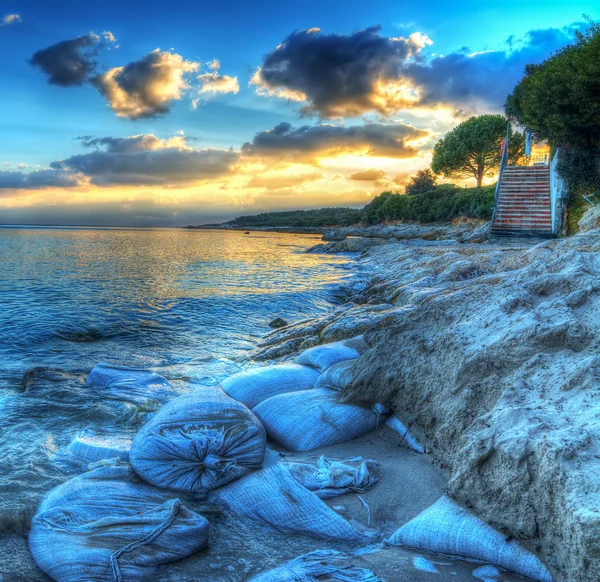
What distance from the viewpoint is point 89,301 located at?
13.9 metres

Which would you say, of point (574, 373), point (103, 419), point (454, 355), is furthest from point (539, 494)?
point (103, 419)

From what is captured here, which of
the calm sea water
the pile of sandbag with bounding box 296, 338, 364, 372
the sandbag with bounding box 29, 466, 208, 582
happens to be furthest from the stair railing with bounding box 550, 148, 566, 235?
the sandbag with bounding box 29, 466, 208, 582

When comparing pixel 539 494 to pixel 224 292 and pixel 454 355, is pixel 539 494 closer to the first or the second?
pixel 454 355

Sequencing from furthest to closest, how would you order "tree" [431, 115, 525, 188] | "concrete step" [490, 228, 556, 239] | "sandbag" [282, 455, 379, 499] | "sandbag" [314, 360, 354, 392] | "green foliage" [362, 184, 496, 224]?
"tree" [431, 115, 525, 188], "green foliage" [362, 184, 496, 224], "concrete step" [490, 228, 556, 239], "sandbag" [314, 360, 354, 392], "sandbag" [282, 455, 379, 499]

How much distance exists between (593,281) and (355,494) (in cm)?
279

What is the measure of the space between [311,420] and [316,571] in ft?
5.66

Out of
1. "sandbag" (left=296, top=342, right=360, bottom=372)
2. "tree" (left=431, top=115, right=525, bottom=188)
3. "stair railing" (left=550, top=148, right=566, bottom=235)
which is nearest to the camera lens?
"sandbag" (left=296, top=342, right=360, bottom=372)

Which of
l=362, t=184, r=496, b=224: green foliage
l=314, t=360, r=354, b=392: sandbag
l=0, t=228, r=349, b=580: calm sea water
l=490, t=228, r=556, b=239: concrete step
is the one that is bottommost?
l=0, t=228, r=349, b=580: calm sea water

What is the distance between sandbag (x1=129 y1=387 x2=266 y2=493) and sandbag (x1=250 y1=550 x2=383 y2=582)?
1.01m

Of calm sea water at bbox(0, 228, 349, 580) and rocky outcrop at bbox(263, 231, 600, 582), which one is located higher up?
rocky outcrop at bbox(263, 231, 600, 582)

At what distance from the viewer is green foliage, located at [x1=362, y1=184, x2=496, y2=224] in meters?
37.0

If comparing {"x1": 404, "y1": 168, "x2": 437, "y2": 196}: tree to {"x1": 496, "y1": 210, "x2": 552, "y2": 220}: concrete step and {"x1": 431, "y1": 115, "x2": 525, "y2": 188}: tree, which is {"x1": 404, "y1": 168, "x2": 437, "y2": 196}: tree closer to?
{"x1": 431, "y1": 115, "x2": 525, "y2": 188}: tree

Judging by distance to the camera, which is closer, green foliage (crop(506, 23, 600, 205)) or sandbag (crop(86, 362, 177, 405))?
sandbag (crop(86, 362, 177, 405))

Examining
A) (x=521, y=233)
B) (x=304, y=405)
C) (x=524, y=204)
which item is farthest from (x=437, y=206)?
(x=304, y=405)
